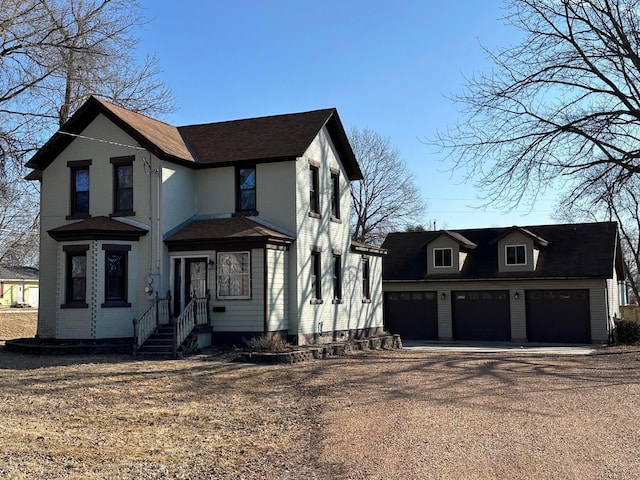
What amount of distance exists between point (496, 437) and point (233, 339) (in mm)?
12074

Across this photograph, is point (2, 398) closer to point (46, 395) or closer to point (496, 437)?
point (46, 395)

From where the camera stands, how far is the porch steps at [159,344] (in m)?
18.7

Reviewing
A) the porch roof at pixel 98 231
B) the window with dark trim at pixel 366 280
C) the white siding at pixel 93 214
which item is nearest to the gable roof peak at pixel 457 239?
the window with dark trim at pixel 366 280

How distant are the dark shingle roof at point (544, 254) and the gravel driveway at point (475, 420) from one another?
14.4m

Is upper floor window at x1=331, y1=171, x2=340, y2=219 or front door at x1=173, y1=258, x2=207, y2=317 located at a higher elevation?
upper floor window at x1=331, y1=171, x2=340, y2=219

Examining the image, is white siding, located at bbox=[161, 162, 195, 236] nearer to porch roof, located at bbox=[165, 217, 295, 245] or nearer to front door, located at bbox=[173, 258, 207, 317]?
porch roof, located at bbox=[165, 217, 295, 245]

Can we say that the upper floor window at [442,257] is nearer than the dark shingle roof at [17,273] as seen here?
Yes

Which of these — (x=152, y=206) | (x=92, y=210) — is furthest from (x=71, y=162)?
(x=152, y=206)

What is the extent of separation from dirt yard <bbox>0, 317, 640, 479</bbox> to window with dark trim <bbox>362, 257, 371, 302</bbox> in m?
10.0

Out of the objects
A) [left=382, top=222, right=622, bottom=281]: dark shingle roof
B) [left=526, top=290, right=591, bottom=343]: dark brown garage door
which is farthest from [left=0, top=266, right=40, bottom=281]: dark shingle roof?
[left=526, top=290, right=591, bottom=343]: dark brown garage door

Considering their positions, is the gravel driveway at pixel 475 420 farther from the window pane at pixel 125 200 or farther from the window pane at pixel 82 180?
the window pane at pixel 82 180

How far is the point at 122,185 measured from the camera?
872 inches

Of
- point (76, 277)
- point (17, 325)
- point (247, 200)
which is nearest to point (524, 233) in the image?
point (247, 200)

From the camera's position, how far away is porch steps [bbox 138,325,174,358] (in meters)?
18.7
